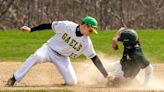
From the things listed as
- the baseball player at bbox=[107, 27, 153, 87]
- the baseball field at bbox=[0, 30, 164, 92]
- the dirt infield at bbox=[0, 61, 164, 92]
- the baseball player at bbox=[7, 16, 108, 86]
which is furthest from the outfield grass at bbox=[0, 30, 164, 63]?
the baseball player at bbox=[7, 16, 108, 86]

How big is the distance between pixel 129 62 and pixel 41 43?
9.40m

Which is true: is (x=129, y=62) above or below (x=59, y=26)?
below

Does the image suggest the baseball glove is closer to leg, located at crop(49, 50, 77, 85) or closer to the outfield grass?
leg, located at crop(49, 50, 77, 85)

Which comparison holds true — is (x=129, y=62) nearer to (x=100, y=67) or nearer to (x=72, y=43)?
(x=100, y=67)

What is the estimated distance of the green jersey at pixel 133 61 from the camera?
999 cm

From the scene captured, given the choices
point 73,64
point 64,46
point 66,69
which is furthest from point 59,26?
point 73,64

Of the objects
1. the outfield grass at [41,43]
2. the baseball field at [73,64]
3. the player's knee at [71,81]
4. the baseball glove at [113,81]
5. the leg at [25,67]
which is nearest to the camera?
the baseball field at [73,64]

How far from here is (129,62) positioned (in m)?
10.2

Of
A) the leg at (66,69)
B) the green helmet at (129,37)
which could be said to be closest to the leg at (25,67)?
the leg at (66,69)

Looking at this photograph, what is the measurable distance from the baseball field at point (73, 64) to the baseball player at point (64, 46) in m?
0.33

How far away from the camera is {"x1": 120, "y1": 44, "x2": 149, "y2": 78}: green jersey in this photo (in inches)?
393

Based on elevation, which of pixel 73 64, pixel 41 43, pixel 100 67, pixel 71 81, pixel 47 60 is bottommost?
pixel 41 43

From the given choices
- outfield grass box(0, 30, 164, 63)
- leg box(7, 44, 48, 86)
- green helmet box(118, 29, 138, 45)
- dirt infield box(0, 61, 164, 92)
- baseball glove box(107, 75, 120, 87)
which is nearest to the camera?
leg box(7, 44, 48, 86)

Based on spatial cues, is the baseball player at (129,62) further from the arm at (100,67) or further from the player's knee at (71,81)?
the player's knee at (71,81)
